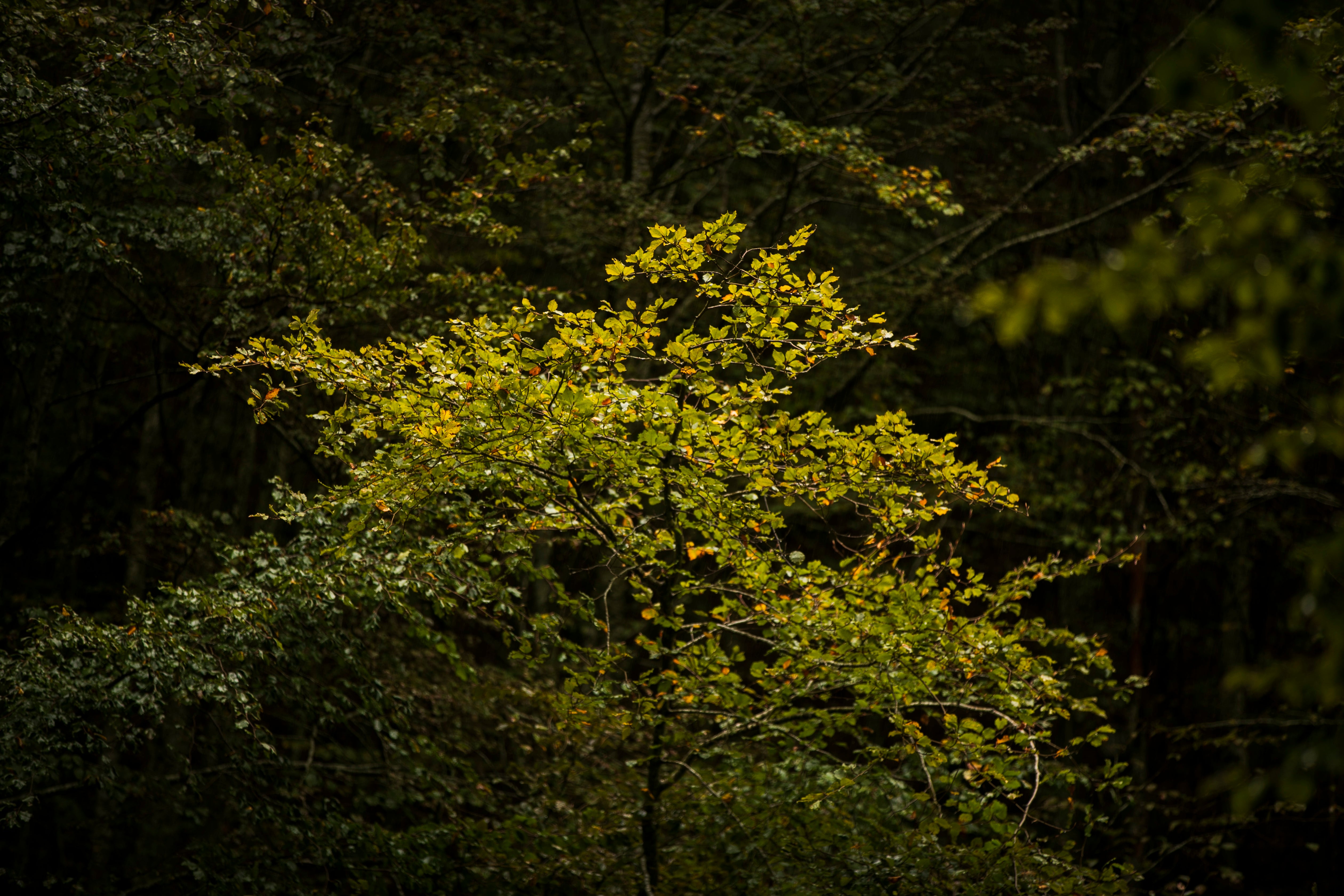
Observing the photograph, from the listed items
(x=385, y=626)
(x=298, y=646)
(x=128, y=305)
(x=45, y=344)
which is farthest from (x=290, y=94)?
(x=298, y=646)

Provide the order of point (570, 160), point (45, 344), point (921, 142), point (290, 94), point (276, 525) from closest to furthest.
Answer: point (45, 344), point (570, 160), point (290, 94), point (921, 142), point (276, 525)

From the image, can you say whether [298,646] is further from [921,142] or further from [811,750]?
[921,142]

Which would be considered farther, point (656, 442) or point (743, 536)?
point (743, 536)

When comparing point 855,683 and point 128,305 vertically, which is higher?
point 128,305

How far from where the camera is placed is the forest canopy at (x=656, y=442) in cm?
508

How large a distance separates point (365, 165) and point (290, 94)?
2.59 metres

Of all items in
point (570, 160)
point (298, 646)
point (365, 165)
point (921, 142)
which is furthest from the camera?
point (921, 142)

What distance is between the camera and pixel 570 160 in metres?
9.11

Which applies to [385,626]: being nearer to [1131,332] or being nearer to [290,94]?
[290,94]

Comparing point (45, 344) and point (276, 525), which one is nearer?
point (45, 344)

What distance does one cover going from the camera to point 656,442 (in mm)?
4941

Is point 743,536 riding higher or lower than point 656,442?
lower

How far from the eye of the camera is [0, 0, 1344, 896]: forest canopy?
5078 millimetres

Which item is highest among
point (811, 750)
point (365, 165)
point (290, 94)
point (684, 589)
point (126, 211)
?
point (290, 94)
